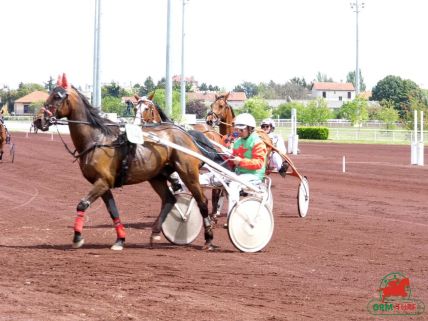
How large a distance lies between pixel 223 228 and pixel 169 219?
182 centimetres

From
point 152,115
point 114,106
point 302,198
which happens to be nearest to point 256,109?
point 114,106

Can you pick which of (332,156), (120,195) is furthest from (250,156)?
(332,156)

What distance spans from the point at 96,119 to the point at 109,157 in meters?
0.51

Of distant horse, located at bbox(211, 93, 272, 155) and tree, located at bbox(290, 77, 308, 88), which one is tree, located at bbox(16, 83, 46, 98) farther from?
distant horse, located at bbox(211, 93, 272, 155)

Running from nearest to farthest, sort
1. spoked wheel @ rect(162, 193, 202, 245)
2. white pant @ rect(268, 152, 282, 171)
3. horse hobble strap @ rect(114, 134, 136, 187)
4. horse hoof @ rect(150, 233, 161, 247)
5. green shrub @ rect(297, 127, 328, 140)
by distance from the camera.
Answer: horse hobble strap @ rect(114, 134, 136, 187) → horse hoof @ rect(150, 233, 161, 247) → spoked wheel @ rect(162, 193, 202, 245) → white pant @ rect(268, 152, 282, 171) → green shrub @ rect(297, 127, 328, 140)

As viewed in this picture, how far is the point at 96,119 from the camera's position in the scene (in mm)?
11164

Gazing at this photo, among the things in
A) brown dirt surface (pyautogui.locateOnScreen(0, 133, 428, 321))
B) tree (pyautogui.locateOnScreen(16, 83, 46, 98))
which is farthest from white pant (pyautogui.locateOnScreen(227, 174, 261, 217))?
tree (pyautogui.locateOnScreen(16, 83, 46, 98))

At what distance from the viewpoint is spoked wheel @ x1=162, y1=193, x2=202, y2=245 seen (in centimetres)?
1169

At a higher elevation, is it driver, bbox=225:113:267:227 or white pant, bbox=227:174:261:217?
driver, bbox=225:113:267:227

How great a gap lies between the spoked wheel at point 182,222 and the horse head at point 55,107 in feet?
6.12

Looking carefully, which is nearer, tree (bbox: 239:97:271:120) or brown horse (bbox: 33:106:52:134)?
brown horse (bbox: 33:106:52:134)

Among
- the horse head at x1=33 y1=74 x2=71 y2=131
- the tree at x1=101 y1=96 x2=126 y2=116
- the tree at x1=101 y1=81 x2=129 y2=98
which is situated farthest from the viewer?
the tree at x1=101 y1=81 x2=129 y2=98

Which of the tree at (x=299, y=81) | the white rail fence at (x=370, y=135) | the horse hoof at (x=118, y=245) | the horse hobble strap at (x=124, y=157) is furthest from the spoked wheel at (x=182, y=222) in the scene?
the tree at (x=299, y=81)

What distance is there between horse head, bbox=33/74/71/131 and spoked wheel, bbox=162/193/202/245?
6.12 ft
